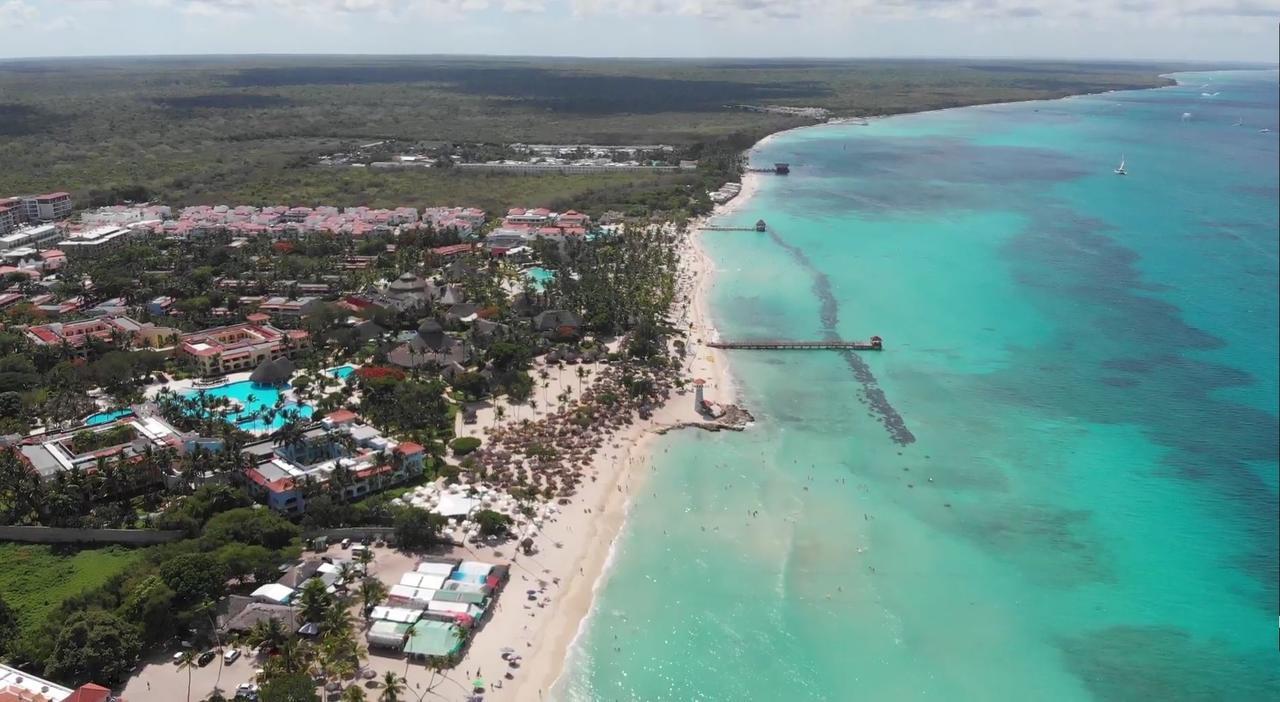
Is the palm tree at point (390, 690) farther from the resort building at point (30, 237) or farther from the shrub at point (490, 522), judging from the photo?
the resort building at point (30, 237)

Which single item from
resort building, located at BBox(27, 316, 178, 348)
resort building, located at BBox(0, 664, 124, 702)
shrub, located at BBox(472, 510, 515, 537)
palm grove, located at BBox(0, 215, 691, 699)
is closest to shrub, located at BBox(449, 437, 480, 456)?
palm grove, located at BBox(0, 215, 691, 699)

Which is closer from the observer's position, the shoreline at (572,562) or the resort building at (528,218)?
the shoreline at (572,562)

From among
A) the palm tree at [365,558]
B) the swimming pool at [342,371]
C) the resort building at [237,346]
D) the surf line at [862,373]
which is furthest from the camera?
the resort building at [237,346]

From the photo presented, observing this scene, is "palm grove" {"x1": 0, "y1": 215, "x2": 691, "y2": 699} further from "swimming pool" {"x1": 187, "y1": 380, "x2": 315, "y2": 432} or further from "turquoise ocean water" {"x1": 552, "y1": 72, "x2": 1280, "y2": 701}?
"turquoise ocean water" {"x1": 552, "y1": 72, "x2": 1280, "y2": 701}

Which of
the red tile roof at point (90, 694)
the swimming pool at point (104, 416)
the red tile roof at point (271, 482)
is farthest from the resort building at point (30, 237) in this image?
the red tile roof at point (90, 694)

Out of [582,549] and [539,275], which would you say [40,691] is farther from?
[539,275]

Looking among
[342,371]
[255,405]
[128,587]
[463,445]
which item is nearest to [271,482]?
[128,587]
